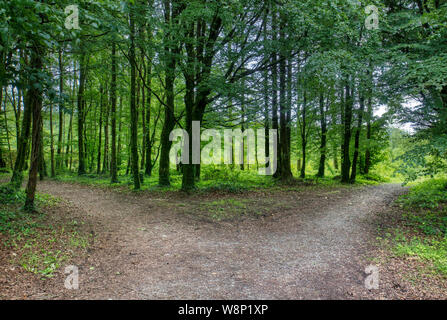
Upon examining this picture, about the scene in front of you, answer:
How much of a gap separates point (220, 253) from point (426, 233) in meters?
4.60

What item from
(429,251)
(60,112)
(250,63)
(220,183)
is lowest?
(429,251)

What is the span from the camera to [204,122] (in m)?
11.9

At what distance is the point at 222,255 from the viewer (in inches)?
182

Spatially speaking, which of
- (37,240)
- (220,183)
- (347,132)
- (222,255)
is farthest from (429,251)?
(347,132)

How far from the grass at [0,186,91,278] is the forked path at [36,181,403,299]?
42cm

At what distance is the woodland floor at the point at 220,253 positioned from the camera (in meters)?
3.31

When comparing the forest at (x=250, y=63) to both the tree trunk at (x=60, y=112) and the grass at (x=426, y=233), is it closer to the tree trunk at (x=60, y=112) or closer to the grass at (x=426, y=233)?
the tree trunk at (x=60, y=112)

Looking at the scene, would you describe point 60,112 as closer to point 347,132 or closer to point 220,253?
point 220,253

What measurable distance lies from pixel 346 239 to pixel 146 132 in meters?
13.6

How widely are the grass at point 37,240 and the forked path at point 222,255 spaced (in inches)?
16.4

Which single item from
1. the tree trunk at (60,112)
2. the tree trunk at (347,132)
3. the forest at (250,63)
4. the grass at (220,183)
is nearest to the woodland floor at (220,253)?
the forest at (250,63)

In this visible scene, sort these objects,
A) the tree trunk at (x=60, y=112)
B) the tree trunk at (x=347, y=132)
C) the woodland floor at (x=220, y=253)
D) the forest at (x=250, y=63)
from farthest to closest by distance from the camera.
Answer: the tree trunk at (x=347, y=132) < the tree trunk at (x=60, y=112) < the forest at (x=250, y=63) < the woodland floor at (x=220, y=253)
